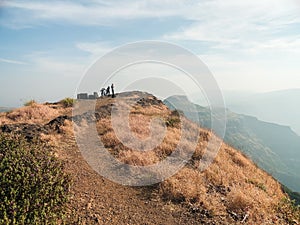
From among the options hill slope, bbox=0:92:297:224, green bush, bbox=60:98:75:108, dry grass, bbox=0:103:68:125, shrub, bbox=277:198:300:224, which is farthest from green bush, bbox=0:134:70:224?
green bush, bbox=60:98:75:108

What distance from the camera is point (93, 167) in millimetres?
12328

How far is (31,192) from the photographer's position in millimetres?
7324

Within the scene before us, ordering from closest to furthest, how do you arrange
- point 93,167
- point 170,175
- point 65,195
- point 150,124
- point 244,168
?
point 65,195, point 170,175, point 93,167, point 244,168, point 150,124

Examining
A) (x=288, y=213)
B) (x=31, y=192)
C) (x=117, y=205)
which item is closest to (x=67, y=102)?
(x=117, y=205)

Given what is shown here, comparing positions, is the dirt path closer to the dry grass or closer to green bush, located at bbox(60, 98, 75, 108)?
the dry grass

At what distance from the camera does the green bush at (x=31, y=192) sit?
6.31 meters

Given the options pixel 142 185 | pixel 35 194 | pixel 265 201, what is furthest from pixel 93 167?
pixel 265 201

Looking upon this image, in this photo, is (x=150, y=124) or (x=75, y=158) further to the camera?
(x=150, y=124)

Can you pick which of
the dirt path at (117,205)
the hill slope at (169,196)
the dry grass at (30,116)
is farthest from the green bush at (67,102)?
the dirt path at (117,205)

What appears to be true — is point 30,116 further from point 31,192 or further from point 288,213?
point 288,213

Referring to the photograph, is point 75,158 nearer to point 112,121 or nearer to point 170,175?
point 170,175

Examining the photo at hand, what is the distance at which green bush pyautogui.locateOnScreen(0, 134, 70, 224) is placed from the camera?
20.7 ft

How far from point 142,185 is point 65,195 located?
11.7 feet

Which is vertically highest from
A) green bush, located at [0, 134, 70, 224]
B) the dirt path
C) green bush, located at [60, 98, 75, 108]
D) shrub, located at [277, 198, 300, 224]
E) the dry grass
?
green bush, located at [60, 98, 75, 108]
